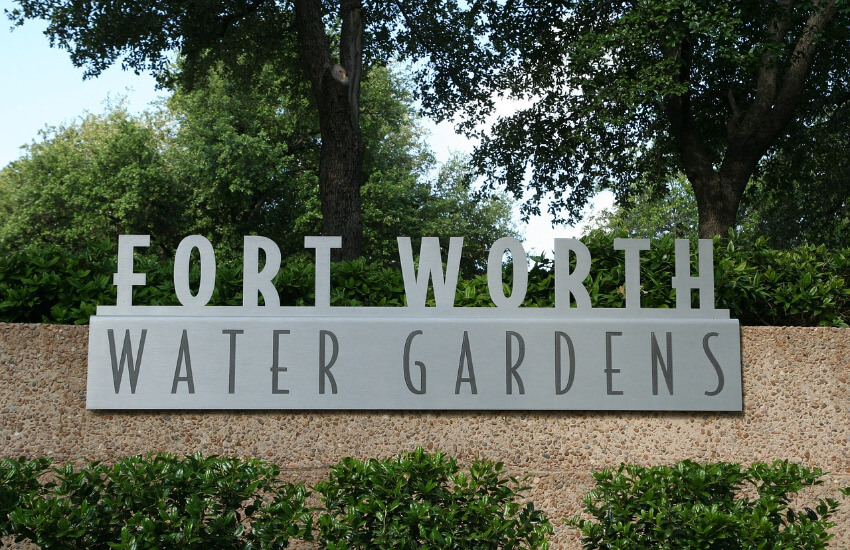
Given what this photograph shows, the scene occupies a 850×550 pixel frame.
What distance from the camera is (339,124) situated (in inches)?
453

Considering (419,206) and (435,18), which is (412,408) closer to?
(435,18)

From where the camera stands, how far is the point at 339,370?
5.48 metres

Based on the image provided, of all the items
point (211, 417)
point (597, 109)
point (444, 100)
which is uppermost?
point (444, 100)

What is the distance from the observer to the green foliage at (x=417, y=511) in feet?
14.3

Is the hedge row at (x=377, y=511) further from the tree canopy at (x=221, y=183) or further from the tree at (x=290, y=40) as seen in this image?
the tree canopy at (x=221, y=183)

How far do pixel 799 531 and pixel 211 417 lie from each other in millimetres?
3689

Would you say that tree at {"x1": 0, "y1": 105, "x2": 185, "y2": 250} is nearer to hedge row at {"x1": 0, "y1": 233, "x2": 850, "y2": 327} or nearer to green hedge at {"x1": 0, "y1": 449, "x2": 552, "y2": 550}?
hedge row at {"x1": 0, "y1": 233, "x2": 850, "y2": 327}

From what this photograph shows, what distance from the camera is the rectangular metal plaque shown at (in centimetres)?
546

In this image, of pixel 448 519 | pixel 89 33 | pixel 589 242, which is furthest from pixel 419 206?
pixel 448 519

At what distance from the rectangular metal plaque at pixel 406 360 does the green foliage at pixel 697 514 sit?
2.74 ft

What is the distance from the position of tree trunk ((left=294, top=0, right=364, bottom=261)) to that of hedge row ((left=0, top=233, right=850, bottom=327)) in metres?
4.99

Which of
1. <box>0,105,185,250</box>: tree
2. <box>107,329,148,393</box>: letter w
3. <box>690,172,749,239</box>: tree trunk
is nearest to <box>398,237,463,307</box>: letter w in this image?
<box>107,329,148,393</box>: letter w

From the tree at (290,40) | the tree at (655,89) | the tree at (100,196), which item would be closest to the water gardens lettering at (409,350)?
the tree at (290,40)

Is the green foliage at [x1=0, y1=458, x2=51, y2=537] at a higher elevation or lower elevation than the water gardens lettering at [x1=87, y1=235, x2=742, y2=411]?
lower
